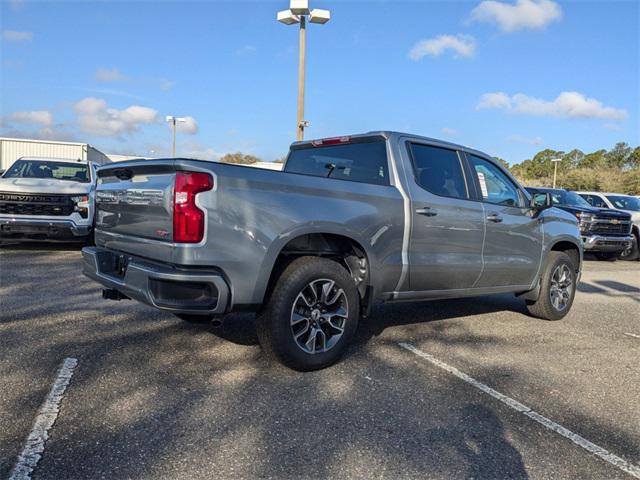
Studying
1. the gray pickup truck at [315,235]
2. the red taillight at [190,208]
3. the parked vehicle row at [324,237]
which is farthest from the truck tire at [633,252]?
the red taillight at [190,208]

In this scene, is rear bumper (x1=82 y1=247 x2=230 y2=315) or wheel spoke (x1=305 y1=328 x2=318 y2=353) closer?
rear bumper (x1=82 y1=247 x2=230 y2=315)

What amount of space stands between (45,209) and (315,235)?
22.7ft

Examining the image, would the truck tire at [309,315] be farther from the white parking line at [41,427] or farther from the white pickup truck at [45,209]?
the white pickup truck at [45,209]

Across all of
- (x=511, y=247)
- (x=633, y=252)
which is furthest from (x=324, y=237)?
(x=633, y=252)

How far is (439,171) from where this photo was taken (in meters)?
4.91

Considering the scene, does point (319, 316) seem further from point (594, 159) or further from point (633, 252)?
point (594, 159)

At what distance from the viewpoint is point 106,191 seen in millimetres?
4316

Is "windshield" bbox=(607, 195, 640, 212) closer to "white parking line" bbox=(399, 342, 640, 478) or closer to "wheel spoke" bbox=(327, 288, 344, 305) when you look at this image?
"white parking line" bbox=(399, 342, 640, 478)

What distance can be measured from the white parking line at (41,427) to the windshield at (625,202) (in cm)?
1496

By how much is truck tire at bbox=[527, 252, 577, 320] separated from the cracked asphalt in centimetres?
28

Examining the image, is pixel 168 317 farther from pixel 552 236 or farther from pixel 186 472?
pixel 552 236

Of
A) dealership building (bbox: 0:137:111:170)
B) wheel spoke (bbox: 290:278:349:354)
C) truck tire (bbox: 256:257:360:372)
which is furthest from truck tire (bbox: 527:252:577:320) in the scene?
dealership building (bbox: 0:137:111:170)

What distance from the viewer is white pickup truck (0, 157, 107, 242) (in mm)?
8984

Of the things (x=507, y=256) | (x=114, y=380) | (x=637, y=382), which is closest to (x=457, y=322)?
(x=507, y=256)
